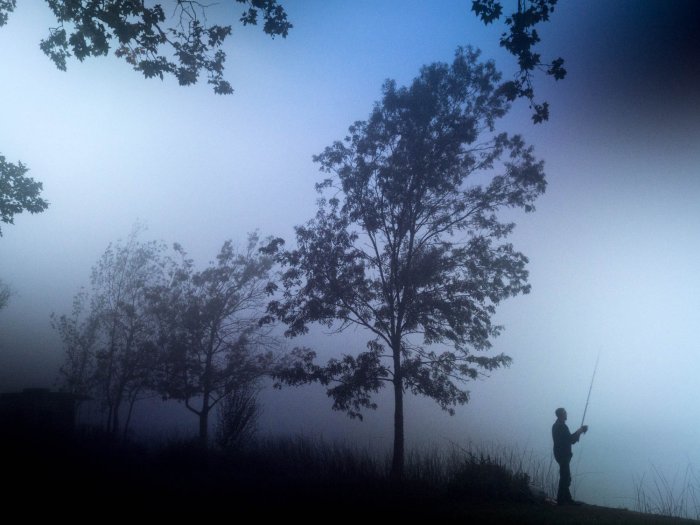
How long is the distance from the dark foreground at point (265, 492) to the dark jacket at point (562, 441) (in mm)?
1144

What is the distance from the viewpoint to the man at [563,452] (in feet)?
33.2

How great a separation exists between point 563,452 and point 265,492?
290 inches

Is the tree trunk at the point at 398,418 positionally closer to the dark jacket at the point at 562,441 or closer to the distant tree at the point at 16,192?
the dark jacket at the point at 562,441

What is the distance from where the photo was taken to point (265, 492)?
29.1 feet

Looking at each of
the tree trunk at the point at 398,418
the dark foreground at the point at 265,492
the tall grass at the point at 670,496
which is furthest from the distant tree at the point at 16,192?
the tall grass at the point at 670,496

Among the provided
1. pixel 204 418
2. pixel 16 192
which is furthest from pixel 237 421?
pixel 16 192

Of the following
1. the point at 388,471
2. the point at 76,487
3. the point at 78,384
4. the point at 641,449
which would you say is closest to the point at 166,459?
the point at 76,487

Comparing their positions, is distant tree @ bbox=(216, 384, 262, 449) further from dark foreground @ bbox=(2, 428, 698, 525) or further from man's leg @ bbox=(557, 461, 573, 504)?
man's leg @ bbox=(557, 461, 573, 504)

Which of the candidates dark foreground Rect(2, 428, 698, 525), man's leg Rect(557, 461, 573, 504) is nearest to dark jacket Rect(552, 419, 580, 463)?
man's leg Rect(557, 461, 573, 504)

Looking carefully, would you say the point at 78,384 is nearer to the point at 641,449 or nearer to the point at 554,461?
the point at 554,461

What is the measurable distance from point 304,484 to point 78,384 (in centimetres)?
2717

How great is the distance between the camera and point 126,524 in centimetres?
630

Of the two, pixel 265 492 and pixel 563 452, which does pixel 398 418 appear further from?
pixel 265 492

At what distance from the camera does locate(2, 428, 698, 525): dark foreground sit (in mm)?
7160
